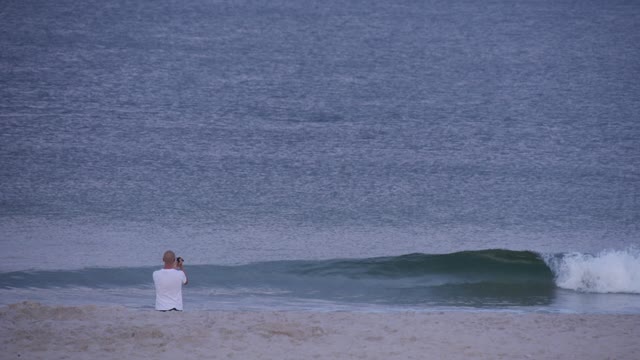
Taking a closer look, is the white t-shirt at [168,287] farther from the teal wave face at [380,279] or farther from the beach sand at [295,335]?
the teal wave face at [380,279]

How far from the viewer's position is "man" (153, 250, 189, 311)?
849cm

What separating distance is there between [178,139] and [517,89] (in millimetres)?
9209

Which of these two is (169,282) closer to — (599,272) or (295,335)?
(295,335)

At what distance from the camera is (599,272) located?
13227 mm

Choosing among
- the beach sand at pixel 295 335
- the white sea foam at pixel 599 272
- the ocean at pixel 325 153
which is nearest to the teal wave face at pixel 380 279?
the ocean at pixel 325 153

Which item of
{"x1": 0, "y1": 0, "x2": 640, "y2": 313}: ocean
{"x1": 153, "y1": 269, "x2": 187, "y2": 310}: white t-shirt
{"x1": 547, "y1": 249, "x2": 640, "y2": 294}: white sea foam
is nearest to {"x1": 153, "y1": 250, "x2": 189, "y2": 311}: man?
{"x1": 153, "y1": 269, "x2": 187, "y2": 310}: white t-shirt

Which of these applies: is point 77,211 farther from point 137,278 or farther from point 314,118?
point 314,118

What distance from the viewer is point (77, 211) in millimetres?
16797

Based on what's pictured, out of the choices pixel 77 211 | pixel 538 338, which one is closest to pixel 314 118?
pixel 77 211

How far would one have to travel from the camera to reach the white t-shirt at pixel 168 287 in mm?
8500

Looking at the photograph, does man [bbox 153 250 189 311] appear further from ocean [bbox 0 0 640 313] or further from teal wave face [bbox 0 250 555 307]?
teal wave face [bbox 0 250 555 307]

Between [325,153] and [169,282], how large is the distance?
41.8 ft

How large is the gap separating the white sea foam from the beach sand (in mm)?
3600

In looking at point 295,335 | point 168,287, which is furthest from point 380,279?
point 295,335
